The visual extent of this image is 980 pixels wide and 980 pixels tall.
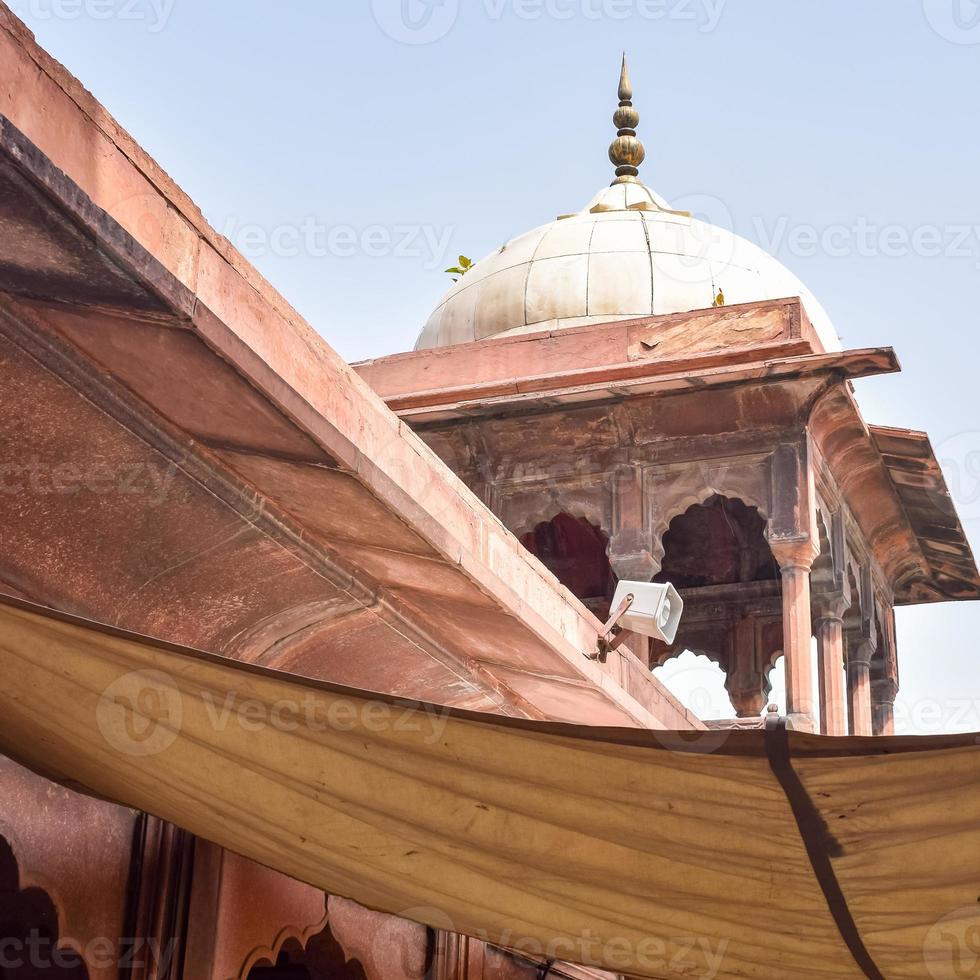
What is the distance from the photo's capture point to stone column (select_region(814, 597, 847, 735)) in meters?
9.70

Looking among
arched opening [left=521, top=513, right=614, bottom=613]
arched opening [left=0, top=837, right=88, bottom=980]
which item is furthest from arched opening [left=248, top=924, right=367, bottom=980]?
arched opening [left=521, top=513, right=614, bottom=613]

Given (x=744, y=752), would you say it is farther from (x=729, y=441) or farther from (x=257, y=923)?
(x=729, y=441)

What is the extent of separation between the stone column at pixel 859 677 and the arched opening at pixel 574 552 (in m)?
2.06

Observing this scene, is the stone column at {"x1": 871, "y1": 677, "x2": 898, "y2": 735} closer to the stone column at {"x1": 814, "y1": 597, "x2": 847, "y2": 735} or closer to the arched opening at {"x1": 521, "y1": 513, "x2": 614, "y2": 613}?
the stone column at {"x1": 814, "y1": 597, "x2": 847, "y2": 735}

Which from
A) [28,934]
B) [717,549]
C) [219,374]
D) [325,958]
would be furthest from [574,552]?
[219,374]

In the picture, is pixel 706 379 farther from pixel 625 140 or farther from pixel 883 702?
pixel 625 140

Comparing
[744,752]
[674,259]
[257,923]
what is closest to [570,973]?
[257,923]

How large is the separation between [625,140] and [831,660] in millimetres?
5868

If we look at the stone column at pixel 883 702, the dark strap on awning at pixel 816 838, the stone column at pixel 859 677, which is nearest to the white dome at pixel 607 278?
the stone column at pixel 859 677

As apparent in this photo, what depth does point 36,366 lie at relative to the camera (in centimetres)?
310

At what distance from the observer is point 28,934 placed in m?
4.39

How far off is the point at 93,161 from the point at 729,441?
6.82m

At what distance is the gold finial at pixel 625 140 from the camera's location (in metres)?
13.8

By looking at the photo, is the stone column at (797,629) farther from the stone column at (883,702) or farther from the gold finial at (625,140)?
the gold finial at (625,140)
